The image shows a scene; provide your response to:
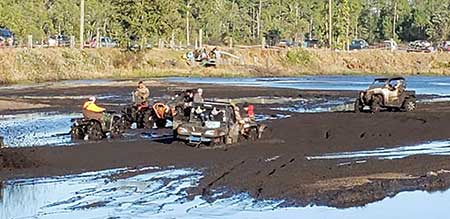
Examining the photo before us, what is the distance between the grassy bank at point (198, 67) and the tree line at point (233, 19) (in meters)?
3.15

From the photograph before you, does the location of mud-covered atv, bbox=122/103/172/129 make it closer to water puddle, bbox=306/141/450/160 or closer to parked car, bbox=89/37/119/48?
water puddle, bbox=306/141/450/160

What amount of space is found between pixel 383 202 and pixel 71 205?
5.36 metres

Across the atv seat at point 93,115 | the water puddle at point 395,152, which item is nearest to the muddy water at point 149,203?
the water puddle at point 395,152

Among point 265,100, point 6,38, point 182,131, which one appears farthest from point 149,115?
point 6,38

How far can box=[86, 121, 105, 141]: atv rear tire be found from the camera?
1073 inches

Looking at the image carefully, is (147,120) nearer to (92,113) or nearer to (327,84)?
(92,113)

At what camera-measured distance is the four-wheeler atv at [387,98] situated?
1487 inches

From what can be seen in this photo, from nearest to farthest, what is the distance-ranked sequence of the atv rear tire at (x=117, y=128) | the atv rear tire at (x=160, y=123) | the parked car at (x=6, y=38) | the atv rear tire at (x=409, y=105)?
the atv rear tire at (x=117, y=128) → the atv rear tire at (x=160, y=123) → the atv rear tire at (x=409, y=105) → the parked car at (x=6, y=38)

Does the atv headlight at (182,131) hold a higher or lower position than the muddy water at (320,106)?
higher

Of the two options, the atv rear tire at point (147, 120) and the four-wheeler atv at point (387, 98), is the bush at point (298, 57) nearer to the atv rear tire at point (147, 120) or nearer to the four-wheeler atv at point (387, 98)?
the four-wheeler atv at point (387, 98)

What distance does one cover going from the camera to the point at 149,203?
1648cm

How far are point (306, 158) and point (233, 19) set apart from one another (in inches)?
4479

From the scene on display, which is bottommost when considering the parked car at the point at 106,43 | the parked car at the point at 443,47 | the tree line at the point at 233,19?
the parked car at the point at 443,47

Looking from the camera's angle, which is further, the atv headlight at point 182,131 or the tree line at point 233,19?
the tree line at point 233,19
